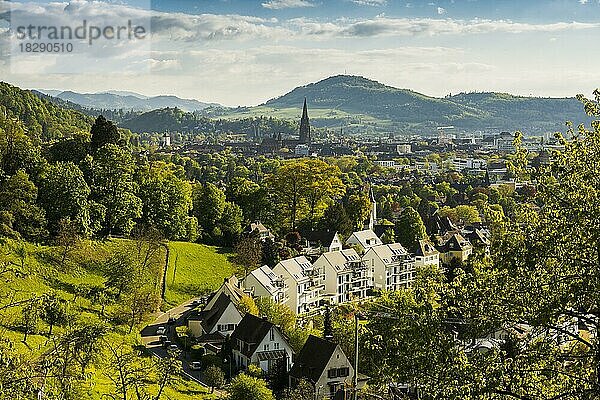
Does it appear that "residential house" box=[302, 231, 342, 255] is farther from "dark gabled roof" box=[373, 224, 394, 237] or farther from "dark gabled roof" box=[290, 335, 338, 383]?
"dark gabled roof" box=[290, 335, 338, 383]

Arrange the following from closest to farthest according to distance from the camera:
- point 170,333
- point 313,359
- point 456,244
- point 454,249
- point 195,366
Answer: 1. point 313,359
2. point 195,366
3. point 170,333
4. point 454,249
5. point 456,244

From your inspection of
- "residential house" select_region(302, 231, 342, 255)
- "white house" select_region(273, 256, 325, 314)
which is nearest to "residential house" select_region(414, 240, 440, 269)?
"residential house" select_region(302, 231, 342, 255)

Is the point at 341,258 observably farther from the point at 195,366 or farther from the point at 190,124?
the point at 190,124

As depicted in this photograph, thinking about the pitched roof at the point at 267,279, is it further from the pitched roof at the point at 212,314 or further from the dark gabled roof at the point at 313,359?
the dark gabled roof at the point at 313,359

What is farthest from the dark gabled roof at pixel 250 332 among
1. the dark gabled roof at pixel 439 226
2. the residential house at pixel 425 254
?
the dark gabled roof at pixel 439 226

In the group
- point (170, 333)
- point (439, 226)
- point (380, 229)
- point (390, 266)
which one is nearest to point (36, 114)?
point (380, 229)
